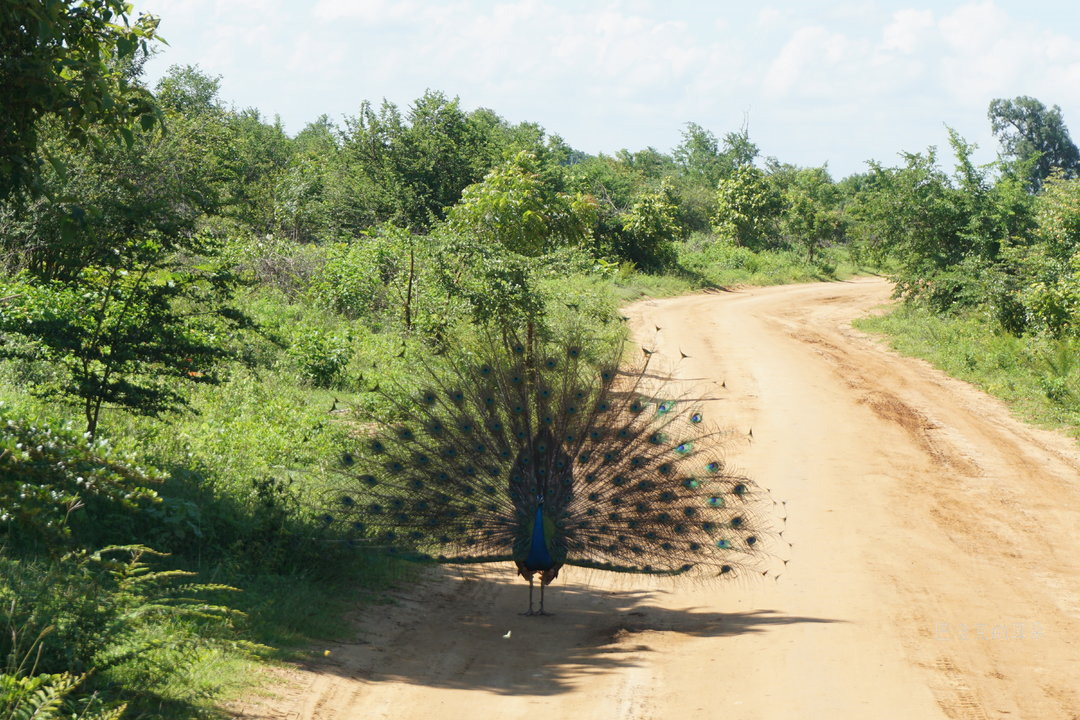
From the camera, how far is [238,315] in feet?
30.7

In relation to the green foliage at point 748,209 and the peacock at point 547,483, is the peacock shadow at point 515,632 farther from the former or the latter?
the green foliage at point 748,209

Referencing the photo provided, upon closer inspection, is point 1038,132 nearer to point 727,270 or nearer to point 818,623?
point 727,270

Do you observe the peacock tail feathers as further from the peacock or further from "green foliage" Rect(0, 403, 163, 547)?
"green foliage" Rect(0, 403, 163, 547)

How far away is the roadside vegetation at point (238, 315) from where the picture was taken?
6.07 m

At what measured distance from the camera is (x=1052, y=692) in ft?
22.5

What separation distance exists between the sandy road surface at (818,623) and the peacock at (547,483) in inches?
23.7

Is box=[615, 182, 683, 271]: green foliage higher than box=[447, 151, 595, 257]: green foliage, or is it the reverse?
box=[615, 182, 683, 271]: green foliage

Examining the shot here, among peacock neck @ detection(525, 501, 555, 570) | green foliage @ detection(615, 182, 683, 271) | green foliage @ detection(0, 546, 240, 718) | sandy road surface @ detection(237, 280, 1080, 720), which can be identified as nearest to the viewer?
green foliage @ detection(0, 546, 240, 718)

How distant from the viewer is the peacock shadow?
6.96m

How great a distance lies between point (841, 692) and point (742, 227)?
45332 mm

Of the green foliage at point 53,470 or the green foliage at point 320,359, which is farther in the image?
the green foliage at point 320,359

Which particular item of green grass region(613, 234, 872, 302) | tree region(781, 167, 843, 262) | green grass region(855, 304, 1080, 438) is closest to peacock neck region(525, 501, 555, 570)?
green grass region(855, 304, 1080, 438)

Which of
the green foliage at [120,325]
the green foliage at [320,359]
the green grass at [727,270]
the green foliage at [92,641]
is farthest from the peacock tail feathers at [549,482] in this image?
the green grass at [727,270]

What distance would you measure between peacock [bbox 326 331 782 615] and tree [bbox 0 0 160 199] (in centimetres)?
312
